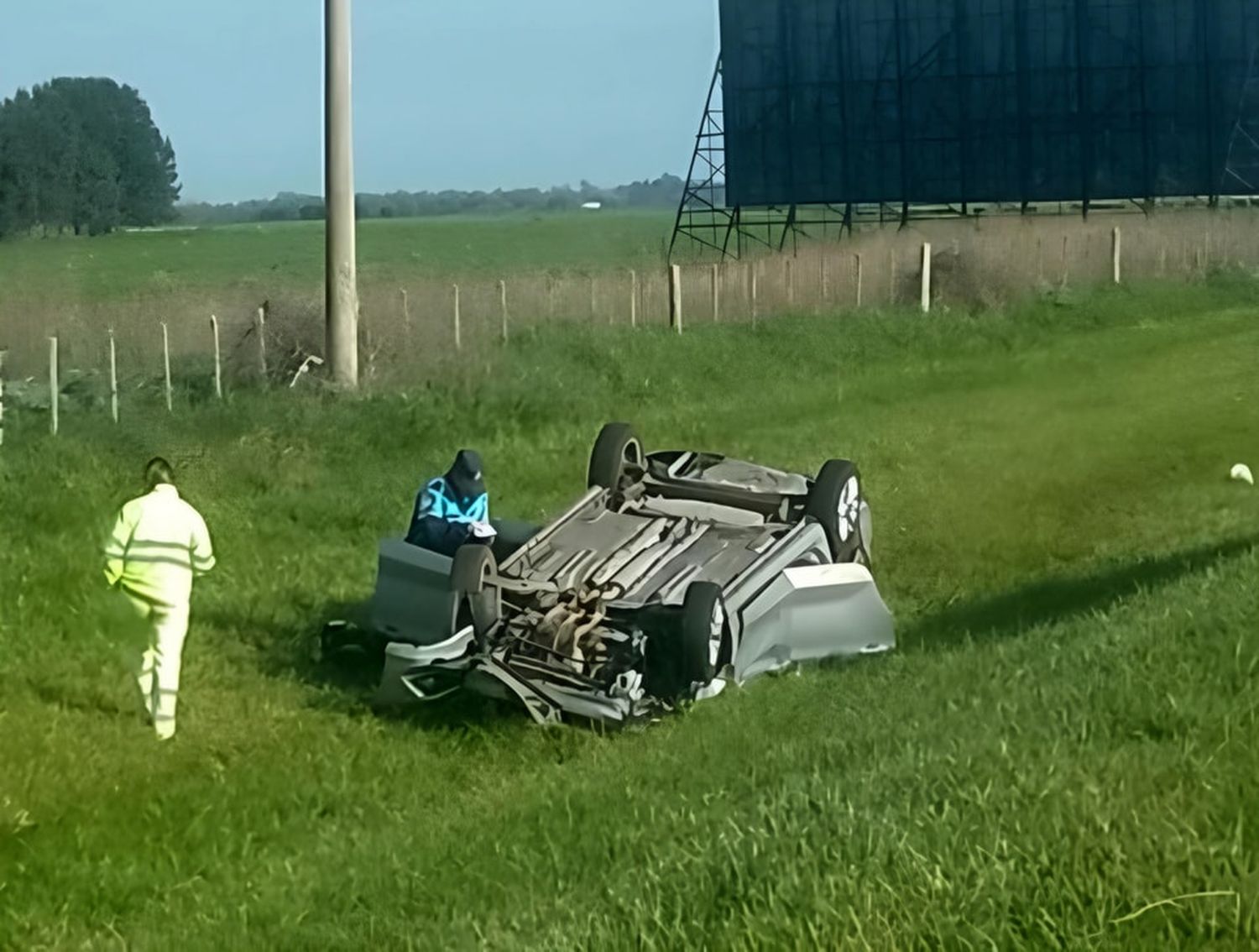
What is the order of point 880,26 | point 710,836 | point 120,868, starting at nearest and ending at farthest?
point 710,836 < point 120,868 < point 880,26

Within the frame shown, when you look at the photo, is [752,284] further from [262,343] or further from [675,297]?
[262,343]

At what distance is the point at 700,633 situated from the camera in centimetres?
1006

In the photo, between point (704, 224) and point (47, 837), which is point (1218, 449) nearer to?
point (47, 837)

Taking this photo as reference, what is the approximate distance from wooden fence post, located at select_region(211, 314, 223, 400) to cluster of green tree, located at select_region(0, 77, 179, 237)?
833 cm

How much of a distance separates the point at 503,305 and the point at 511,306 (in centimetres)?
149

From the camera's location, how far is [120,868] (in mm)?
8156

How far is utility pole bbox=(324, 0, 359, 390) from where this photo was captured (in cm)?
2047

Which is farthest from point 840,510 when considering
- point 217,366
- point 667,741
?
point 217,366

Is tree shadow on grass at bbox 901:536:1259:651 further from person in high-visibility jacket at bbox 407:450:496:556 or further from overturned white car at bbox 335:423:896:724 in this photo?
person in high-visibility jacket at bbox 407:450:496:556

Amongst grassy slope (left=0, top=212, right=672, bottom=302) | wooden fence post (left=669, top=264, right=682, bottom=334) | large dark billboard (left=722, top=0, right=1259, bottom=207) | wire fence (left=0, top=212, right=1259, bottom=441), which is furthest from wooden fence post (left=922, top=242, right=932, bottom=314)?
large dark billboard (left=722, top=0, right=1259, bottom=207)

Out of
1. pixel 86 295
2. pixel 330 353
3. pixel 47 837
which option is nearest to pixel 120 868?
pixel 47 837

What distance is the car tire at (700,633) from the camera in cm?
1006

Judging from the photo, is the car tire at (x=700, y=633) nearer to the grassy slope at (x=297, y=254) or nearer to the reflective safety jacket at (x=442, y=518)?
the reflective safety jacket at (x=442, y=518)

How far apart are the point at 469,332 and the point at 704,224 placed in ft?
102
